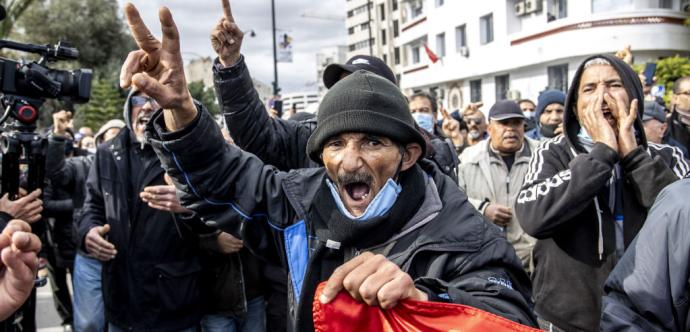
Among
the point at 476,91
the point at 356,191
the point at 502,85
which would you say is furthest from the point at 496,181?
the point at 476,91

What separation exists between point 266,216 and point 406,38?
115 feet

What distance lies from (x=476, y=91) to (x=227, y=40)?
26220 mm

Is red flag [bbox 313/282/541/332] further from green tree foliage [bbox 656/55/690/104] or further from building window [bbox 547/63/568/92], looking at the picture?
building window [bbox 547/63/568/92]

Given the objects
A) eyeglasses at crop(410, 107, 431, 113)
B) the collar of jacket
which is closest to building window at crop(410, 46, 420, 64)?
eyeglasses at crop(410, 107, 431, 113)

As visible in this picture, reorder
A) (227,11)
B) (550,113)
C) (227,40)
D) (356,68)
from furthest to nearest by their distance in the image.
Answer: (550,113) < (356,68) < (227,40) < (227,11)

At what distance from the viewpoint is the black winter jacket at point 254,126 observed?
104 inches

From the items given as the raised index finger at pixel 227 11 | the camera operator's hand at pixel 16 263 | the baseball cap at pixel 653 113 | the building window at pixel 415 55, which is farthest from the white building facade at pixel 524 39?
the camera operator's hand at pixel 16 263

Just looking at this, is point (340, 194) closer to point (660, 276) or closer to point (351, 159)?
point (351, 159)

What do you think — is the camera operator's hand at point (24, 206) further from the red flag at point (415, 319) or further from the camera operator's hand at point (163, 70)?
the red flag at point (415, 319)

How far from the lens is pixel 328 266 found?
6.08 feet

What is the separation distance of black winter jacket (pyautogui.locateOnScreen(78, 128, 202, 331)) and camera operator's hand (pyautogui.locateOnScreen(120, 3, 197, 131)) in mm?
1646

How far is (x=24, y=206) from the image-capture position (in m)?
3.23

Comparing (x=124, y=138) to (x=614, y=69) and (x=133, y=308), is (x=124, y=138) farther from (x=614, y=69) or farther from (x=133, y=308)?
(x=614, y=69)

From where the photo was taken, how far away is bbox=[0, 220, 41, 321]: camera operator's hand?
1.62 m
